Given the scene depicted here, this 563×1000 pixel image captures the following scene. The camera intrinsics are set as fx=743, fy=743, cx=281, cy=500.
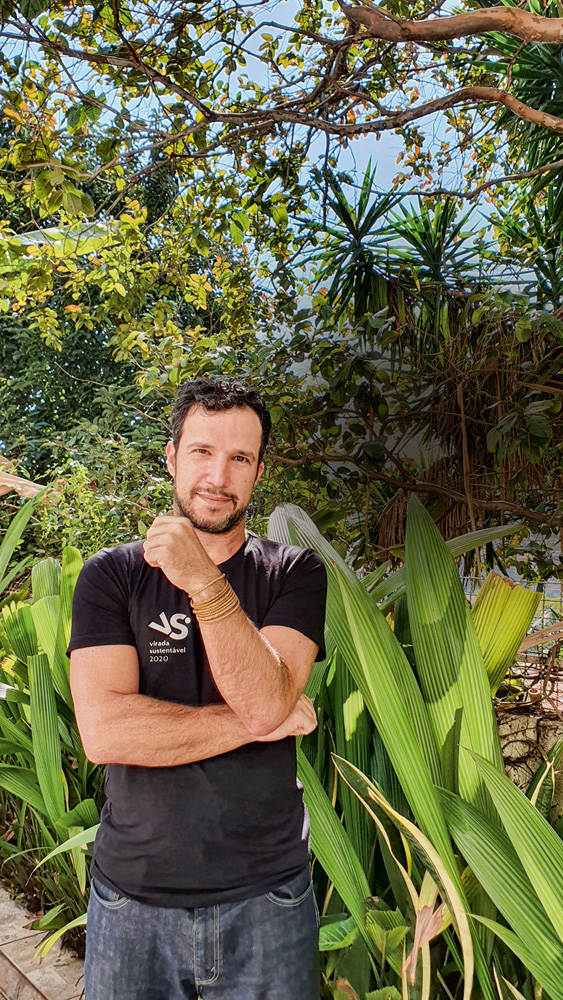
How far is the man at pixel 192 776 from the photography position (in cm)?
101

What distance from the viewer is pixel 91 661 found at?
1.08 meters

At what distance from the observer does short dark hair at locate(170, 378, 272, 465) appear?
119 cm

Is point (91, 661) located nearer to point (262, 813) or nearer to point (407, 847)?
point (262, 813)

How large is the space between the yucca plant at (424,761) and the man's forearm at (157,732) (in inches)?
10.1

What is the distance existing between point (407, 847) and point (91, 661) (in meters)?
0.59

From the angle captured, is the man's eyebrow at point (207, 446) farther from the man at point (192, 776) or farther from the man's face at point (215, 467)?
the man at point (192, 776)

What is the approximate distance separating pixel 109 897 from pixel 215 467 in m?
0.64

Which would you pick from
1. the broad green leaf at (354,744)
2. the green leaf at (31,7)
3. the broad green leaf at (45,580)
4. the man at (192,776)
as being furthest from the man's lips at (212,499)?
the broad green leaf at (45,580)

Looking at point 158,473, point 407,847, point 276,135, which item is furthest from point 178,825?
point 158,473

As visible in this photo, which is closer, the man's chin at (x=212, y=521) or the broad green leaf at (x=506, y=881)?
the broad green leaf at (x=506, y=881)

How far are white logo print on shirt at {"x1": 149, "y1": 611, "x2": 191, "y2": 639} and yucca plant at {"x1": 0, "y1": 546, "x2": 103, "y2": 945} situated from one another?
65 centimetres

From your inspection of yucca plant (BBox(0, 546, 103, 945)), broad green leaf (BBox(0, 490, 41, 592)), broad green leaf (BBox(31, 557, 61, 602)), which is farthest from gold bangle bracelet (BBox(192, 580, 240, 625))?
broad green leaf (BBox(0, 490, 41, 592))

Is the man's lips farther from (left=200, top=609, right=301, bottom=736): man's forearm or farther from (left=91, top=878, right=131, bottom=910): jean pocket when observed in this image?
(left=91, top=878, right=131, bottom=910): jean pocket

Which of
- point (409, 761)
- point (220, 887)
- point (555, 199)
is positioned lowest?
point (220, 887)
